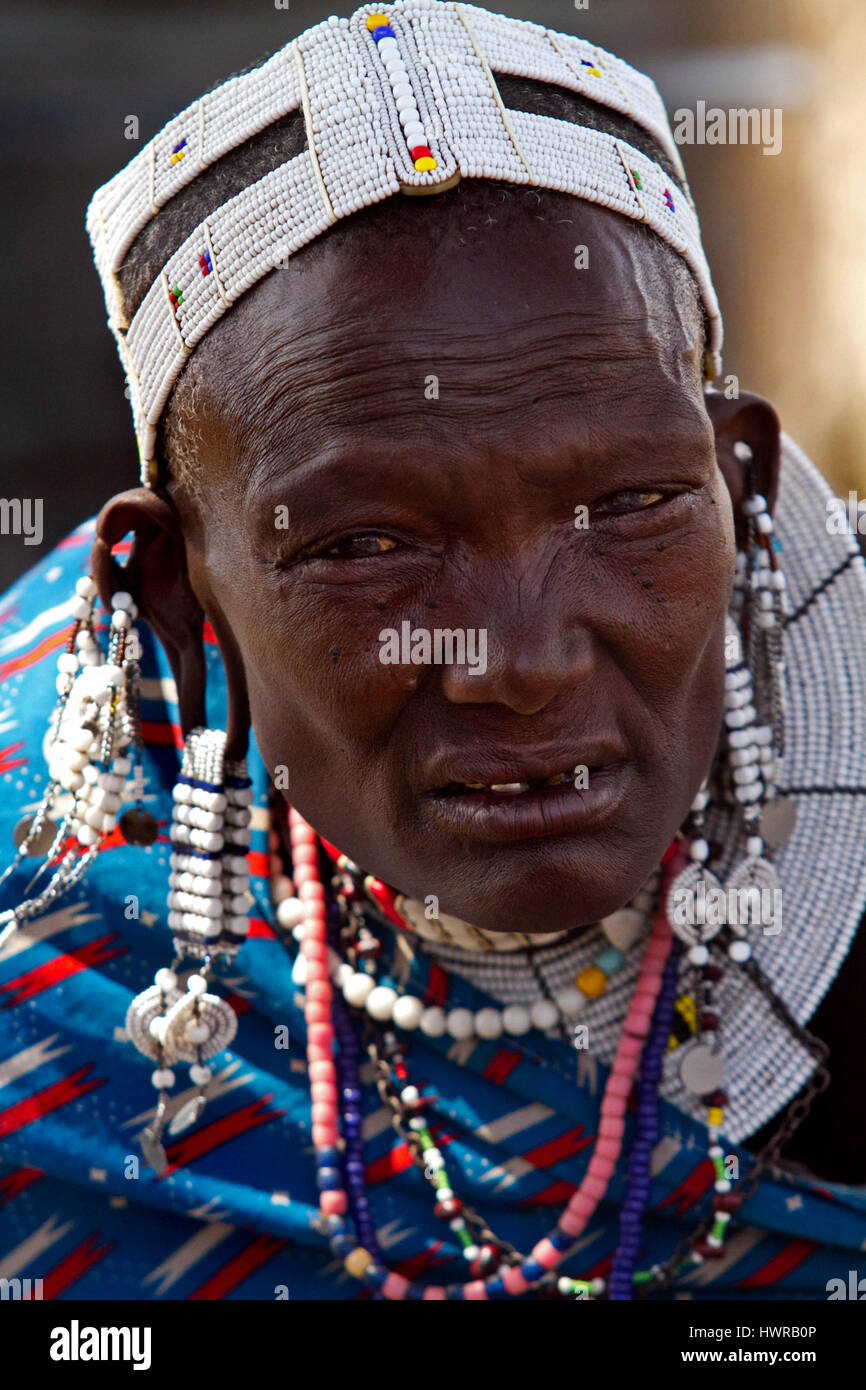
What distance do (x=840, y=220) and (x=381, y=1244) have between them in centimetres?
400

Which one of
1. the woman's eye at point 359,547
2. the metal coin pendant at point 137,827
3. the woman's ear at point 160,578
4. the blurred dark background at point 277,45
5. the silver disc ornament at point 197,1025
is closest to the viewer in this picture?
the woman's eye at point 359,547

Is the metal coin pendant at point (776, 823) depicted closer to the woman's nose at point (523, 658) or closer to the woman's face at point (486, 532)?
the woman's face at point (486, 532)

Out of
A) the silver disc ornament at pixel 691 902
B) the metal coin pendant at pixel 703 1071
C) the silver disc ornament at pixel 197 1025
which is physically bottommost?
the metal coin pendant at pixel 703 1071

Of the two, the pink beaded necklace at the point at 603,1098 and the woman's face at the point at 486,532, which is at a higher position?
the woman's face at the point at 486,532

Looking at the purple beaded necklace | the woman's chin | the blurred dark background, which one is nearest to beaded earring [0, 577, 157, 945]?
the woman's chin

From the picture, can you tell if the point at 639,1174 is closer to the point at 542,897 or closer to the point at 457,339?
the point at 542,897

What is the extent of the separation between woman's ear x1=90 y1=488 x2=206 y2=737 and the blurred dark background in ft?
8.25

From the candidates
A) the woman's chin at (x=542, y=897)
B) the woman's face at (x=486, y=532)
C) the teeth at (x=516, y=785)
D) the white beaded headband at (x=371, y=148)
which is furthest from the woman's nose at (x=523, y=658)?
the white beaded headband at (x=371, y=148)

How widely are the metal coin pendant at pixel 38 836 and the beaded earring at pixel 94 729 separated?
80 mm

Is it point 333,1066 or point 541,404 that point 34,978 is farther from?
point 541,404

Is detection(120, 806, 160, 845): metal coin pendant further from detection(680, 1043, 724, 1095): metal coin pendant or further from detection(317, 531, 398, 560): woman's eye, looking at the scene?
detection(680, 1043, 724, 1095): metal coin pendant

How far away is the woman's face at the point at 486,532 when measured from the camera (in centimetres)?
172

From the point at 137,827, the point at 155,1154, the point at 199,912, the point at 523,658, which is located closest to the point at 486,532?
the point at 523,658

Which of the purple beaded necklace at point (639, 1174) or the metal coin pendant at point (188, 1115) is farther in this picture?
the metal coin pendant at point (188, 1115)
